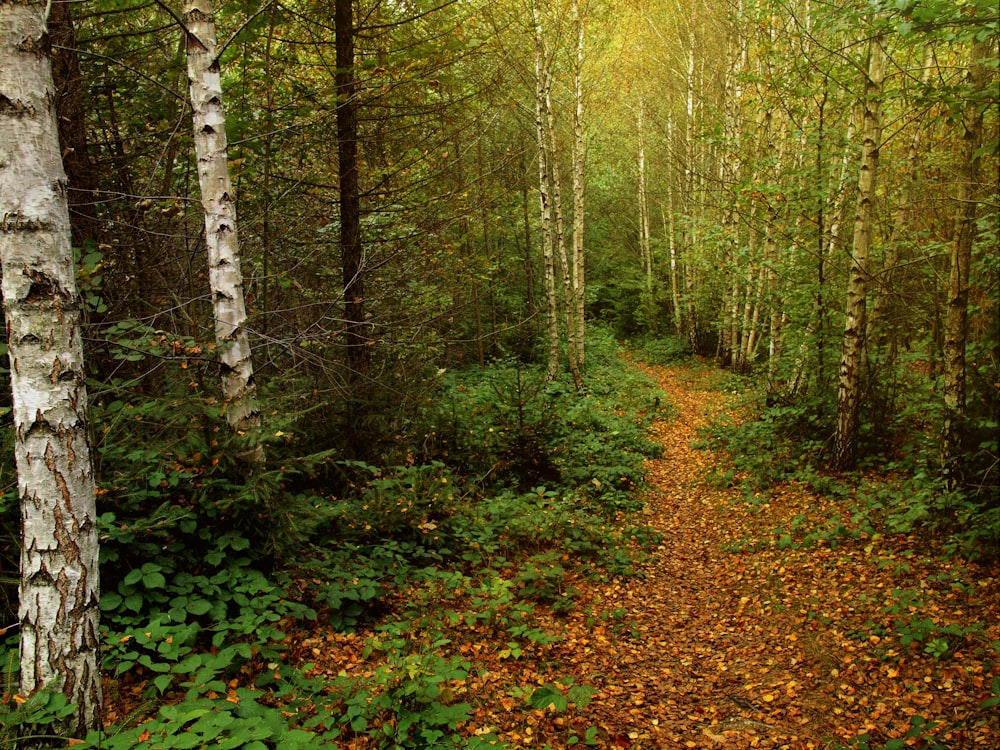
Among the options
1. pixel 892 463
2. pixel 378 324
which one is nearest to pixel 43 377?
pixel 378 324

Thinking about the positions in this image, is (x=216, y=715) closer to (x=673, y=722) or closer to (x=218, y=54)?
(x=673, y=722)

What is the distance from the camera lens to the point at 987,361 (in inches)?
275

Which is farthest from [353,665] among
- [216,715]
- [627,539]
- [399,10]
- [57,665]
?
[399,10]

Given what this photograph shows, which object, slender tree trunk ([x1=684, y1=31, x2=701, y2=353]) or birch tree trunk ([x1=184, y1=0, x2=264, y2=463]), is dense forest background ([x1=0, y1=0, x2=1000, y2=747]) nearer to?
birch tree trunk ([x1=184, y1=0, x2=264, y2=463])

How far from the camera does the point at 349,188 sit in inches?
285

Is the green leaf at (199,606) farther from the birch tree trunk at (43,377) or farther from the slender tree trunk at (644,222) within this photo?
the slender tree trunk at (644,222)

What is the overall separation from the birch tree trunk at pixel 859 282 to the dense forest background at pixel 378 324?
37 millimetres

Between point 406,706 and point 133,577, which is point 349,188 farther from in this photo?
point 406,706

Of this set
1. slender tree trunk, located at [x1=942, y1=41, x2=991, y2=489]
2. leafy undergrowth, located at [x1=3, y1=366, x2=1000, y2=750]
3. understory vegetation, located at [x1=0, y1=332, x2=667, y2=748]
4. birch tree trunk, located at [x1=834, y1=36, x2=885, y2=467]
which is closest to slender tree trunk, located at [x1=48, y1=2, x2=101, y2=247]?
understory vegetation, located at [x1=0, y1=332, x2=667, y2=748]

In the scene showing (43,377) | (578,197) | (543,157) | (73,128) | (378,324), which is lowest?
(43,377)

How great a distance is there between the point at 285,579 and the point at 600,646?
3018 millimetres

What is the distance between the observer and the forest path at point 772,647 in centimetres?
430

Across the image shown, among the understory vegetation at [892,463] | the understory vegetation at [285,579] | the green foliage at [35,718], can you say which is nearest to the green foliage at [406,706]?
the understory vegetation at [285,579]

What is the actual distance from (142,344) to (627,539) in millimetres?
6198
